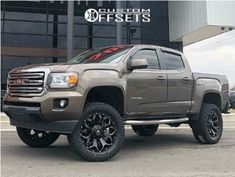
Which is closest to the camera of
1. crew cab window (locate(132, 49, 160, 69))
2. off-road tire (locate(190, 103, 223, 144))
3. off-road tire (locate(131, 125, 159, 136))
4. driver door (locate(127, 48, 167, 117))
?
driver door (locate(127, 48, 167, 117))

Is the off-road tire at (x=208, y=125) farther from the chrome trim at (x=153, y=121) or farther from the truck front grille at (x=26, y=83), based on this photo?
the truck front grille at (x=26, y=83)

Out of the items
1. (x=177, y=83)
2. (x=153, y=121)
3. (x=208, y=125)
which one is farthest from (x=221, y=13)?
(x=153, y=121)

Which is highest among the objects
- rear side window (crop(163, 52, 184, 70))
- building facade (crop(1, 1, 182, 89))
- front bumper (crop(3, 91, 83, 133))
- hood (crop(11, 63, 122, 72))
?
building facade (crop(1, 1, 182, 89))

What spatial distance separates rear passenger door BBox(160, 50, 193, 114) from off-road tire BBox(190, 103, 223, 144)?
62 cm

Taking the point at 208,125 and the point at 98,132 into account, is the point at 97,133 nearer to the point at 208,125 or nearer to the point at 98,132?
the point at 98,132

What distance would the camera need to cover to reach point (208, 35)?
23.7 meters

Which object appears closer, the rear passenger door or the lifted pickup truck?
the lifted pickup truck

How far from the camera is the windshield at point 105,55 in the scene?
8211mm

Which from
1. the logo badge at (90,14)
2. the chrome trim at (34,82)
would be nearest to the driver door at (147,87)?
the chrome trim at (34,82)

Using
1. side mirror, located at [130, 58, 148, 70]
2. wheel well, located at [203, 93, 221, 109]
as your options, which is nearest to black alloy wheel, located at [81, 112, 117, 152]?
side mirror, located at [130, 58, 148, 70]

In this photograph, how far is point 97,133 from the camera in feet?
24.8

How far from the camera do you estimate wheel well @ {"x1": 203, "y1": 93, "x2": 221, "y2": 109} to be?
1020cm

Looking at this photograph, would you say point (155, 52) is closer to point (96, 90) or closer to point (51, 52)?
point (96, 90)

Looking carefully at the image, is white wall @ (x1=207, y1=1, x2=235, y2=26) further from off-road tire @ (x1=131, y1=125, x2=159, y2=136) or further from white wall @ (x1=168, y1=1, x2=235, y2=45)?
off-road tire @ (x1=131, y1=125, x2=159, y2=136)
